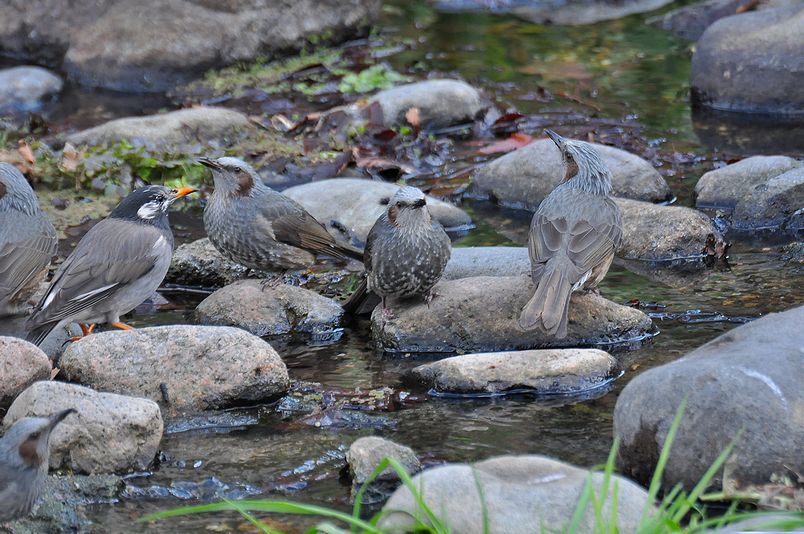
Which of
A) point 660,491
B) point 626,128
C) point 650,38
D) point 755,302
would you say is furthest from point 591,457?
point 650,38

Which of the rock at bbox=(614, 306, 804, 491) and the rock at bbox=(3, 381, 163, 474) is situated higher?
the rock at bbox=(614, 306, 804, 491)

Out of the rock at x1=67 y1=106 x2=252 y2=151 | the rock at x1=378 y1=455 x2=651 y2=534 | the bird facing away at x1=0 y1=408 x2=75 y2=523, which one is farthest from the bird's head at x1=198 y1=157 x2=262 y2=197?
the rock at x1=378 y1=455 x2=651 y2=534

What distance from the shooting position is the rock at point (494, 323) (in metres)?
7.46

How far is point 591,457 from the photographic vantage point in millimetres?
5902

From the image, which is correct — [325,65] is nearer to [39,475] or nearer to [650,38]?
[650,38]

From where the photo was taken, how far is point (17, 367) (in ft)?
21.0

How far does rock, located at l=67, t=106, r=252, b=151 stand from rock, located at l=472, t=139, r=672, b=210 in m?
2.83

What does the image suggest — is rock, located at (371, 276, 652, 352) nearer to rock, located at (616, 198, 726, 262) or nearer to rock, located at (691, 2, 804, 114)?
rock, located at (616, 198, 726, 262)

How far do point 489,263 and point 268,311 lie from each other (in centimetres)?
162

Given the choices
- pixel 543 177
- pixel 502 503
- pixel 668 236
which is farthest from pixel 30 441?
pixel 543 177

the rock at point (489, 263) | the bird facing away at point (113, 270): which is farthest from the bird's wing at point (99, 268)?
the rock at point (489, 263)

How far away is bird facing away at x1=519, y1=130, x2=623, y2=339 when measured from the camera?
695cm

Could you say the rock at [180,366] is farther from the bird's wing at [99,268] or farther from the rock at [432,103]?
the rock at [432,103]

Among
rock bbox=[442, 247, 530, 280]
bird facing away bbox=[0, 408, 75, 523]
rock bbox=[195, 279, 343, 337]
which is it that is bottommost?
rock bbox=[195, 279, 343, 337]
